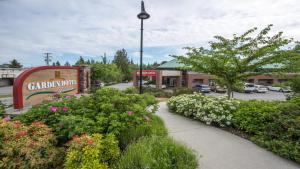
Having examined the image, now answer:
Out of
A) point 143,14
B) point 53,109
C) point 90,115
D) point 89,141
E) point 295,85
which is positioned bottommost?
point 89,141

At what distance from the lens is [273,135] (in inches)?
181

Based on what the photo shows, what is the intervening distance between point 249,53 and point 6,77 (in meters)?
42.5

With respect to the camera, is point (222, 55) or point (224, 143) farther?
point (222, 55)

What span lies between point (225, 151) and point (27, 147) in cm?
443

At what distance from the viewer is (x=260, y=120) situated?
5.22 m

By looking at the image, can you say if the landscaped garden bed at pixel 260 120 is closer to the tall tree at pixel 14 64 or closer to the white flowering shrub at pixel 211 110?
the white flowering shrub at pixel 211 110

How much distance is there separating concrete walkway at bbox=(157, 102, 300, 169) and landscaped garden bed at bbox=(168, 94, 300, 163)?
30cm

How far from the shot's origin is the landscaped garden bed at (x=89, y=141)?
2.83 meters

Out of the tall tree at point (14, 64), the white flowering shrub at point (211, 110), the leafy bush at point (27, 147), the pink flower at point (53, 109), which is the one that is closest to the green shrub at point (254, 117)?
the white flowering shrub at point (211, 110)

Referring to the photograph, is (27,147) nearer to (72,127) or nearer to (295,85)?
(72,127)

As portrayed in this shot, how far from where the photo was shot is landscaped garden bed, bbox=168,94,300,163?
164 inches

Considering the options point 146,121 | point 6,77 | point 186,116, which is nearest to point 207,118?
point 186,116

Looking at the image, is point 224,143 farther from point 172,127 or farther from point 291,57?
point 291,57

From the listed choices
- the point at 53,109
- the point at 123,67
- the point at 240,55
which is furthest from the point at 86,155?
the point at 123,67
